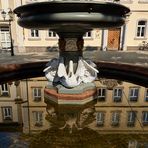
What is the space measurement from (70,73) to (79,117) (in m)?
1.68

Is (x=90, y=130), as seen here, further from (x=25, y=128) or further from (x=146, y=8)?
(x=146, y=8)

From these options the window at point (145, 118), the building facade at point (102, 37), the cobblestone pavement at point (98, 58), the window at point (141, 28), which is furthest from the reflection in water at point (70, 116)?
the window at point (141, 28)

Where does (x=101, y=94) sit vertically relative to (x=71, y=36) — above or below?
below

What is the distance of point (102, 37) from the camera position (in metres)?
22.3

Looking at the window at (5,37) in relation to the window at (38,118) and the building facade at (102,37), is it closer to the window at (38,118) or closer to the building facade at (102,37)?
the building facade at (102,37)

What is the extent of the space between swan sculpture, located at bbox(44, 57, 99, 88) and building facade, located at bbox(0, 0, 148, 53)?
15.7 meters

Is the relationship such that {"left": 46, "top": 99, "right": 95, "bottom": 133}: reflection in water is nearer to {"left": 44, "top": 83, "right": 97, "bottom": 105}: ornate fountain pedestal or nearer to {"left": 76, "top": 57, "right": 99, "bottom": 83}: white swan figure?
{"left": 44, "top": 83, "right": 97, "bottom": 105}: ornate fountain pedestal

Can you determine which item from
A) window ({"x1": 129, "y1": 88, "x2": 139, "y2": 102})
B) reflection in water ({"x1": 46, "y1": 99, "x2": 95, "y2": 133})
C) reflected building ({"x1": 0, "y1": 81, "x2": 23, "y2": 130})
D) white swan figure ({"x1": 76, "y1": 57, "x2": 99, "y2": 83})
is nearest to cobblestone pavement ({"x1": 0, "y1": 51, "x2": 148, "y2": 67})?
window ({"x1": 129, "y1": 88, "x2": 139, "y2": 102})

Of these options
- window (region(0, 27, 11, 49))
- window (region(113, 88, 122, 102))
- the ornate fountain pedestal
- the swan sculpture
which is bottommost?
window (region(113, 88, 122, 102))

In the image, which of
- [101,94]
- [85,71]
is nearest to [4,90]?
[85,71]

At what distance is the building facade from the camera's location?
71.5ft

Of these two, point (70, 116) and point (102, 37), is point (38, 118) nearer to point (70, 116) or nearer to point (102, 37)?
point (70, 116)

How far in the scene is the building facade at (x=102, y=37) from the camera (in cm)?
2178

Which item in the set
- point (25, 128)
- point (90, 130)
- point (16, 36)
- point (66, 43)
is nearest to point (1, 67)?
point (66, 43)
